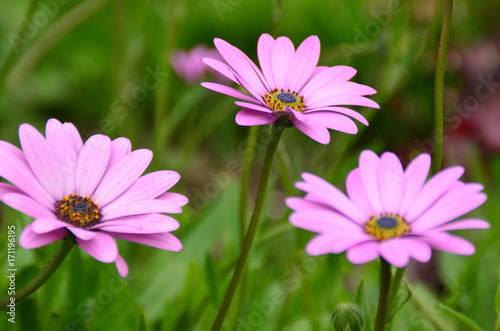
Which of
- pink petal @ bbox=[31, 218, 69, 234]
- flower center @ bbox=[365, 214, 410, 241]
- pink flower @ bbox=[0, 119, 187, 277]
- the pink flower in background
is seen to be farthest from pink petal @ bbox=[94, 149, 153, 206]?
the pink flower in background

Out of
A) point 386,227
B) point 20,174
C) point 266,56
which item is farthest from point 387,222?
point 20,174

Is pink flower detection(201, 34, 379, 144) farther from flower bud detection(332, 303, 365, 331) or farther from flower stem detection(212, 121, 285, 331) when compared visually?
flower bud detection(332, 303, 365, 331)

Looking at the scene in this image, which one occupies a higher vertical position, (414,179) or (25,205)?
(414,179)

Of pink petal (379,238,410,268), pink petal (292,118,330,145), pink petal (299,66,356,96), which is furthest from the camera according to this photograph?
pink petal (299,66,356,96)

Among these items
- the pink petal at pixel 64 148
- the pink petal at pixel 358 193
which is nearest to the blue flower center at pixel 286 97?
the pink petal at pixel 358 193

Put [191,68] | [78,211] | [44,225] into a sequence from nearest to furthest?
[44,225] < [78,211] < [191,68]

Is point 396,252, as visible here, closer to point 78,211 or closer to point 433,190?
point 433,190
